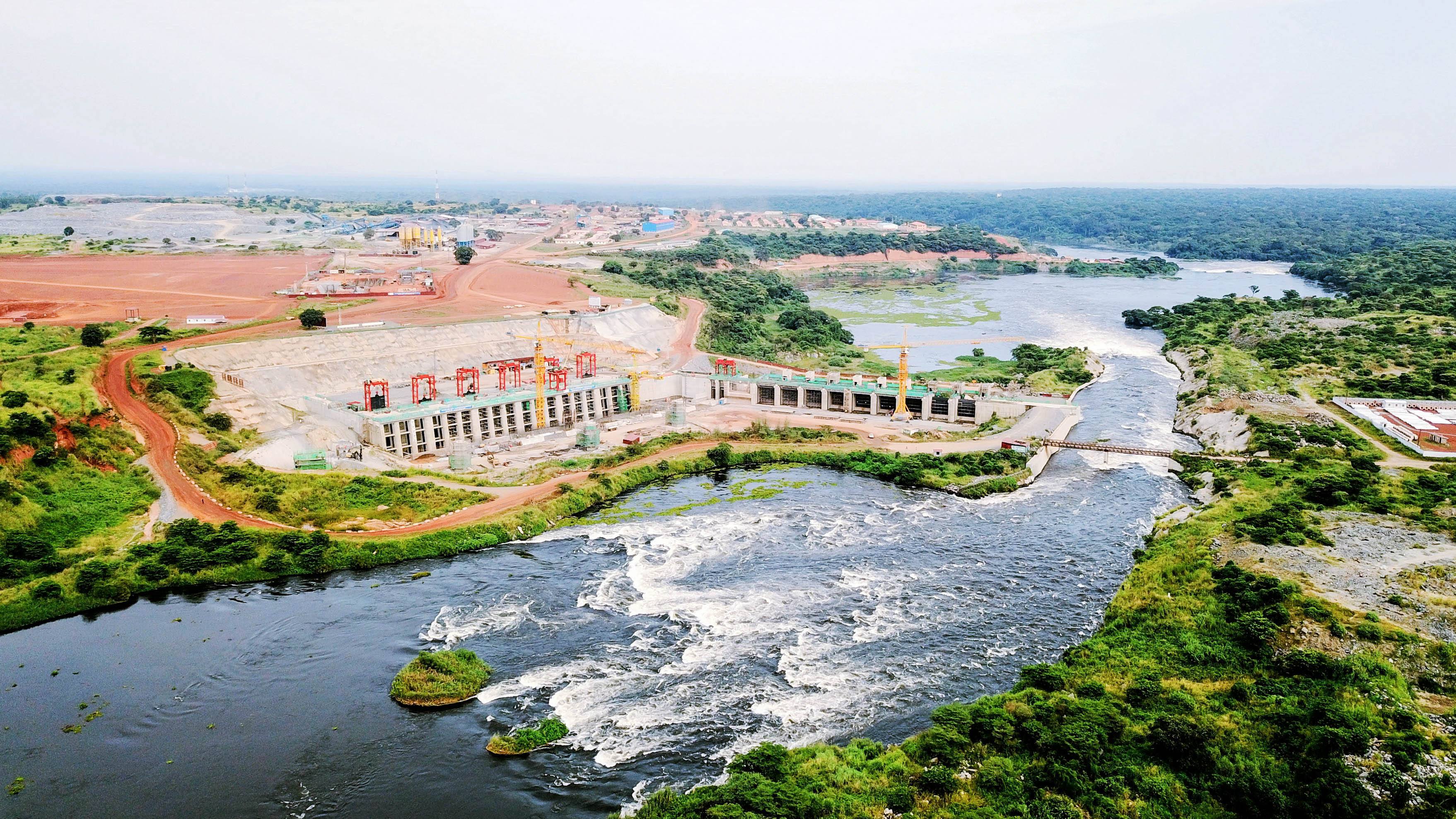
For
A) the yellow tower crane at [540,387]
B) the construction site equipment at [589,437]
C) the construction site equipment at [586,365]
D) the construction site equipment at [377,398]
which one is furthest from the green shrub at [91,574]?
the construction site equipment at [586,365]

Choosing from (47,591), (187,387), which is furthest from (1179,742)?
(187,387)

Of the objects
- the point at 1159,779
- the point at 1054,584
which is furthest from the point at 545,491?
the point at 1159,779

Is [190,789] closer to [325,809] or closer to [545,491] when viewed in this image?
[325,809]

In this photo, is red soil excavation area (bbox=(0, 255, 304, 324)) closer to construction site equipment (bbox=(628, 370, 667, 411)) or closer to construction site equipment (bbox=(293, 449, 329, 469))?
construction site equipment (bbox=(293, 449, 329, 469))

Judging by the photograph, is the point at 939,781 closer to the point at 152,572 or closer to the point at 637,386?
the point at 152,572

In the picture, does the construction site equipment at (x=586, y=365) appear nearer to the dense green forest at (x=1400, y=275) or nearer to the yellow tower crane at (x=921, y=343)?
the yellow tower crane at (x=921, y=343)

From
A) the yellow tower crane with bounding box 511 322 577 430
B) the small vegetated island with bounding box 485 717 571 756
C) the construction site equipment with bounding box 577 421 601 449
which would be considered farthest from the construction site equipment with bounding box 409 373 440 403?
the small vegetated island with bounding box 485 717 571 756
